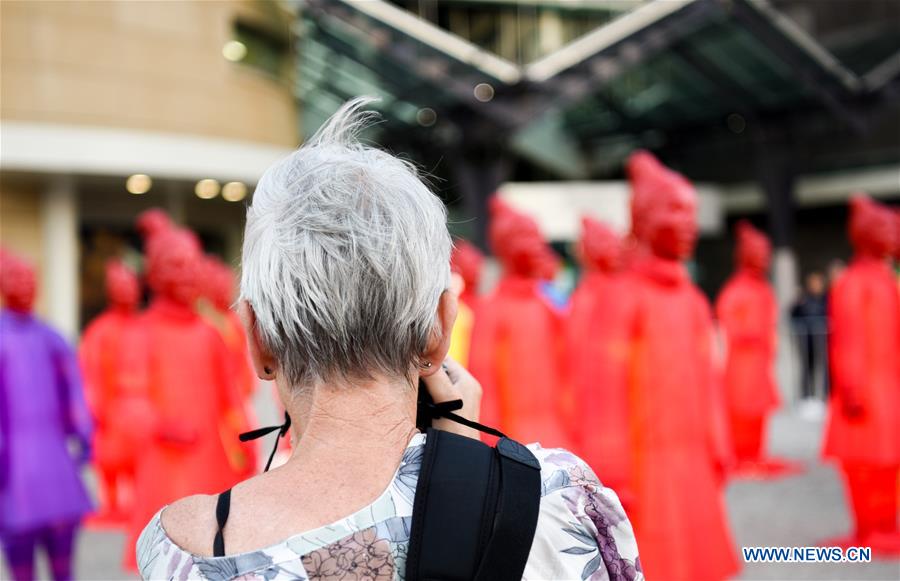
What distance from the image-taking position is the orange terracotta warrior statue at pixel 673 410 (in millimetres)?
3527

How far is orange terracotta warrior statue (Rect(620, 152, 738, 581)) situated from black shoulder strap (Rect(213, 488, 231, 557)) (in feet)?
9.20

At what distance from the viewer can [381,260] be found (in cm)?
105

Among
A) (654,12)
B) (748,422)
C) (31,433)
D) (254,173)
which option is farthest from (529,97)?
(31,433)

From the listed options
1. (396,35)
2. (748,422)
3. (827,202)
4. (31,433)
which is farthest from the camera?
(827,202)

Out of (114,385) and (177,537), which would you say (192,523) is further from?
(114,385)

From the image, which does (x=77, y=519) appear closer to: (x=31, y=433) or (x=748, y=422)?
(x=31, y=433)

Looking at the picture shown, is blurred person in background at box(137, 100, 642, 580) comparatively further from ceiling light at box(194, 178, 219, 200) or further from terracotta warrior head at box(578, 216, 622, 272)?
ceiling light at box(194, 178, 219, 200)

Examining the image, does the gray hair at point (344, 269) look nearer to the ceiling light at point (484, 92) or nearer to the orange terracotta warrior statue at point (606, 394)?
the orange terracotta warrior statue at point (606, 394)

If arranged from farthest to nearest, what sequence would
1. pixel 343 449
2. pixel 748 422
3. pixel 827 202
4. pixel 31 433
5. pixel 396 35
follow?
pixel 827 202, pixel 748 422, pixel 396 35, pixel 31 433, pixel 343 449

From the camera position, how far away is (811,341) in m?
11.7

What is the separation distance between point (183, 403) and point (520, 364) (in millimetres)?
1788

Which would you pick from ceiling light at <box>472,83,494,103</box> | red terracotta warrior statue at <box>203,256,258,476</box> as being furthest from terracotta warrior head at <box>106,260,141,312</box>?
ceiling light at <box>472,83,494,103</box>

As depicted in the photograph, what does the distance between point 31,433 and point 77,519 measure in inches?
19.6

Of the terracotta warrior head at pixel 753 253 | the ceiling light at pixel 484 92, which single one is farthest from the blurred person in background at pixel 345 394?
the ceiling light at pixel 484 92
